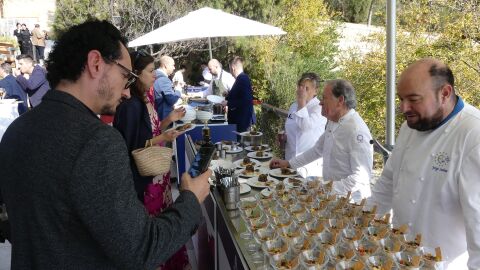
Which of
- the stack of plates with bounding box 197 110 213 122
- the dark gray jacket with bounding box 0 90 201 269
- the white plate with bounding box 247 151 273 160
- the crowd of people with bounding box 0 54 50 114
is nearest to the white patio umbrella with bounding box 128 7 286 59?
the stack of plates with bounding box 197 110 213 122

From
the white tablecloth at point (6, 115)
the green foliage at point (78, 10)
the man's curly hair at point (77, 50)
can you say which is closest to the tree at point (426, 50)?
the man's curly hair at point (77, 50)

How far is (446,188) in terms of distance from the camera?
1.88 metres

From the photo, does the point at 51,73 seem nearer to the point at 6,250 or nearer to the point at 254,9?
the point at 6,250

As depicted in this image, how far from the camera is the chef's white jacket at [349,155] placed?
2783mm

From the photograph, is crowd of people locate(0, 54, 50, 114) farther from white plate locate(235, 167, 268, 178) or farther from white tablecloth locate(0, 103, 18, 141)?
white plate locate(235, 167, 268, 178)

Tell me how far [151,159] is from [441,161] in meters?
1.62

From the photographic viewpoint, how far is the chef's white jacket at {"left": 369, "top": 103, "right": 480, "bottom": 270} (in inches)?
69.1

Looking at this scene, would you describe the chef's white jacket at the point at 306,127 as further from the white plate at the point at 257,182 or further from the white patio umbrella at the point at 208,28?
the white patio umbrella at the point at 208,28

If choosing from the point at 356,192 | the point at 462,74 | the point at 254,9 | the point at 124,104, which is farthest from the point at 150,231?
the point at 254,9

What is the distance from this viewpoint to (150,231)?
Answer: 1130 mm

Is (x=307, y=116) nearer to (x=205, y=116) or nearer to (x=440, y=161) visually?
(x=205, y=116)

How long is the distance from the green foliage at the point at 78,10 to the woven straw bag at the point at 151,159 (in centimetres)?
1351

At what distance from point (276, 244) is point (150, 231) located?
2.17 ft

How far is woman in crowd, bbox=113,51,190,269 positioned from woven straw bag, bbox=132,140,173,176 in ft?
0.28
